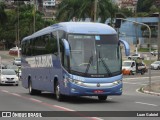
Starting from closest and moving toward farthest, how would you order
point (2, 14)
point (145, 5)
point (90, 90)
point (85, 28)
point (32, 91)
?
point (90, 90) → point (85, 28) → point (32, 91) → point (2, 14) → point (145, 5)

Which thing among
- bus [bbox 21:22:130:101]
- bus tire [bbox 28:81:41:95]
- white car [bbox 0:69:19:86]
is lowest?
white car [bbox 0:69:19:86]

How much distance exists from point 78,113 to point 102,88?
483 centimetres


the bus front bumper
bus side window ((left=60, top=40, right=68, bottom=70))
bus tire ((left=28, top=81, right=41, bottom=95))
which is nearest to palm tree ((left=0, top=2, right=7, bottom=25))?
bus tire ((left=28, top=81, right=41, bottom=95))

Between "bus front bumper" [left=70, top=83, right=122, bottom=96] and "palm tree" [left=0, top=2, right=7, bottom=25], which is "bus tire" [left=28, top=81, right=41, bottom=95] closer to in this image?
"bus front bumper" [left=70, top=83, right=122, bottom=96]

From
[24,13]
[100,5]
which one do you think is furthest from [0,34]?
[100,5]

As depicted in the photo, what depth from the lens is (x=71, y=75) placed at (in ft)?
74.5

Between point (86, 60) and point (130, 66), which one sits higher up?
point (86, 60)

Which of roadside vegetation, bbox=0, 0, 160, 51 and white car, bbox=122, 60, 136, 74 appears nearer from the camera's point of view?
white car, bbox=122, 60, 136, 74

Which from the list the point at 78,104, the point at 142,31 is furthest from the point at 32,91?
the point at 142,31

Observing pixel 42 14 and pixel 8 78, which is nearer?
pixel 8 78

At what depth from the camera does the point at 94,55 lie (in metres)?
22.9

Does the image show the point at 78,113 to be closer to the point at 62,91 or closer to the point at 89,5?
the point at 62,91

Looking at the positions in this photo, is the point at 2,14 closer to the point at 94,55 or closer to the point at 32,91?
the point at 32,91

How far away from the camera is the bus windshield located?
22763 mm
